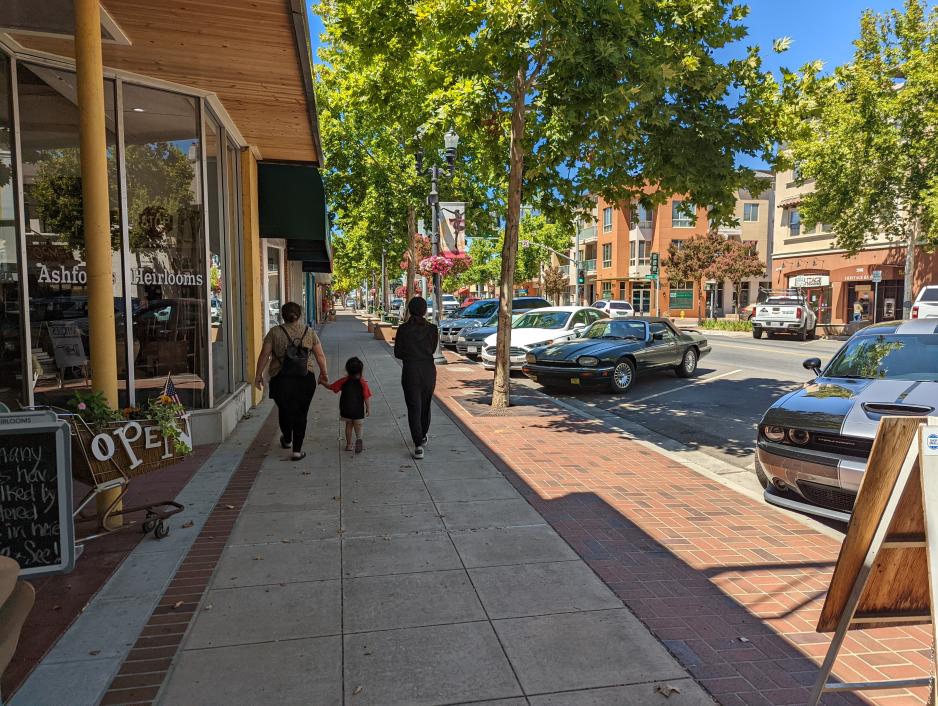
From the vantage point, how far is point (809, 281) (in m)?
40.3

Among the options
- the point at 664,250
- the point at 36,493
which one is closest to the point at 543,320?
the point at 36,493

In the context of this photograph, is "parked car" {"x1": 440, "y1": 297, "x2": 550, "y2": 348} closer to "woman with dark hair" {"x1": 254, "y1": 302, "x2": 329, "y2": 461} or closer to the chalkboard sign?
"woman with dark hair" {"x1": 254, "y1": 302, "x2": 329, "y2": 461}

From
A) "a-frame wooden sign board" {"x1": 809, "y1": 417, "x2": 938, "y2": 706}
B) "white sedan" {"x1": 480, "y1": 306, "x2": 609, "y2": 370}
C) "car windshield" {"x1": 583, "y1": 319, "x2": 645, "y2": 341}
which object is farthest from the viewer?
"white sedan" {"x1": 480, "y1": 306, "x2": 609, "y2": 370}

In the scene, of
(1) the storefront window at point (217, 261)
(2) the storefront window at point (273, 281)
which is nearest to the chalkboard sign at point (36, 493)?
(1) the storefront window at point (217, 261)

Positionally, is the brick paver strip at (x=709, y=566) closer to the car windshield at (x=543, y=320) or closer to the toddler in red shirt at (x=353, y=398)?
the toddler in red shirt at (x=353, y=398)

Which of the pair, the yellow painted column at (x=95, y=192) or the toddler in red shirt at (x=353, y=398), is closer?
the yellow painted column at (x=95, y=192)

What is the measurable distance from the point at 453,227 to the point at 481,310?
278 inches

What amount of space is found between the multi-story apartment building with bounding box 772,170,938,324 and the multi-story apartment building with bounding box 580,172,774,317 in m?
10.2

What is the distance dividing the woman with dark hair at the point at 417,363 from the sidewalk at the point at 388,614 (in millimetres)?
1325

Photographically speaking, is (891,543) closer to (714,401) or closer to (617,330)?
(714,401)

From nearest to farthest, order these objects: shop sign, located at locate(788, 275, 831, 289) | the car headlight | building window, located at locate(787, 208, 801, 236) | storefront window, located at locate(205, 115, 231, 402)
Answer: the car headlight → storefront window, located at locate(205, 115, 231, 402) → shop sign, located at locate(788, 275, 831, 289) → building window, located at locate(787, 208, 801, 236)

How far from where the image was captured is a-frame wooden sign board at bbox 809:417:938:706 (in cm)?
242

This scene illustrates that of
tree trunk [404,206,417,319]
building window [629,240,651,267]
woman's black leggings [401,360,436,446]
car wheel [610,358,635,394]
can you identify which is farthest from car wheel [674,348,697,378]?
building window [629,240,651,267]

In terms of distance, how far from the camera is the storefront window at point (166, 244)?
283 inches
